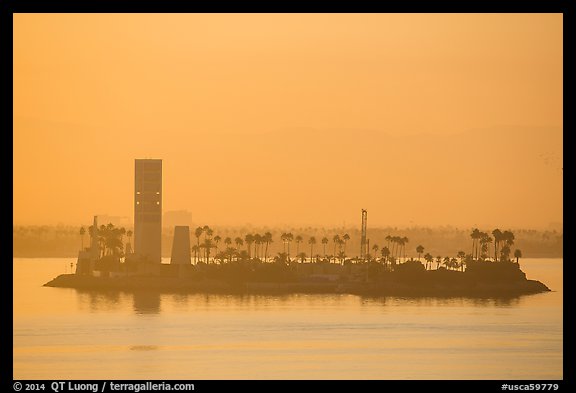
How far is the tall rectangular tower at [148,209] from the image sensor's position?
178875 millimetres

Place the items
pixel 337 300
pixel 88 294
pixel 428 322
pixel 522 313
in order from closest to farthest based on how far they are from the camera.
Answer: pixel 428 322, pixel 522 313, pixel 337 300, pixel 88 294

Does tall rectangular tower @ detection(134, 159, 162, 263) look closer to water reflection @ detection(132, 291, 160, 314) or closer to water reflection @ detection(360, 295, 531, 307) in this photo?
water reflection @ detection(132, 291, 160, 314)

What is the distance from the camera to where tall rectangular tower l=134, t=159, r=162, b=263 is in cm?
17888

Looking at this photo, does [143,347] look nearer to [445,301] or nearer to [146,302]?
[146,302]

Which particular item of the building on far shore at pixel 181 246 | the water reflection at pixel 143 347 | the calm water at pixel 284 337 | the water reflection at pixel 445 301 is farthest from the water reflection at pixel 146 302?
the water reflection at pixel 143 347

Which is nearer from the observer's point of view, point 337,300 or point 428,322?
point 428,322

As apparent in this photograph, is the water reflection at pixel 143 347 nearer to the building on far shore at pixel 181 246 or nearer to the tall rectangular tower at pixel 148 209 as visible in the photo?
the building on far shore at pixel 181 246

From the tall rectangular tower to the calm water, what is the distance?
44.0 feet

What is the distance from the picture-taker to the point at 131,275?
179m

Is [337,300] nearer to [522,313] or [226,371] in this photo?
[522,313]

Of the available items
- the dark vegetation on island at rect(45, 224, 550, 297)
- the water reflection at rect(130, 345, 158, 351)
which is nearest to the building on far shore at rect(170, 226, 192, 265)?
the dark vegetation on island at rect(45, 224, 550, 297)

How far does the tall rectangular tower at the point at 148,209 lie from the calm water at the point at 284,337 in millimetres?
13415

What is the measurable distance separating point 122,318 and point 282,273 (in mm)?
54123
